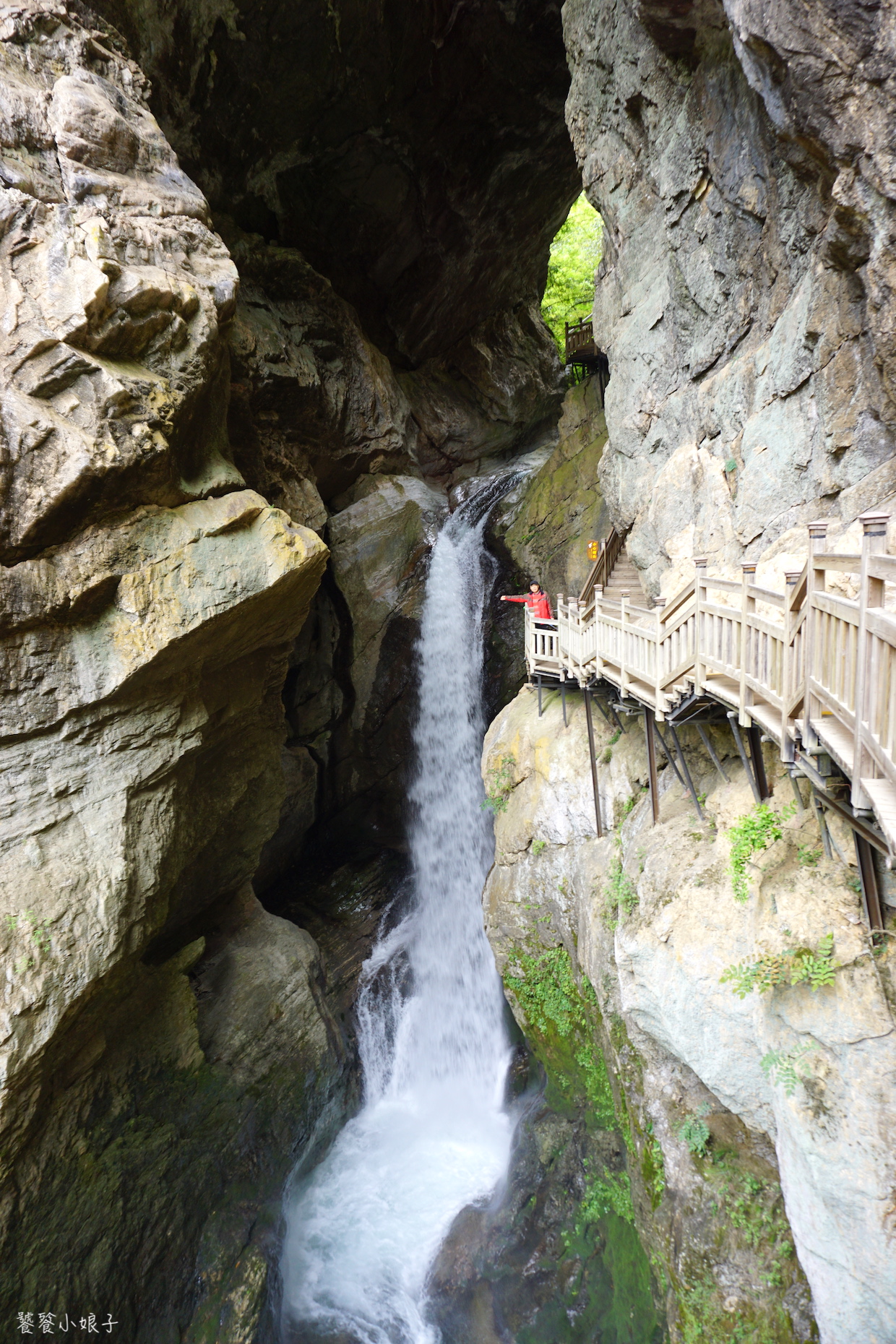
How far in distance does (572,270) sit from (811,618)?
31057 millimetres

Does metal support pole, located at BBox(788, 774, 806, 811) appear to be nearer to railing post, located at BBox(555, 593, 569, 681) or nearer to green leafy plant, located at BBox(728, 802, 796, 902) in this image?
green leafy plant, located at BBox(728, 802, 796, 902)

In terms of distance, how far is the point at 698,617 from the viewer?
606cm

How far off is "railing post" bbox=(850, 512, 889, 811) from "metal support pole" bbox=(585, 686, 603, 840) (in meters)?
6.76

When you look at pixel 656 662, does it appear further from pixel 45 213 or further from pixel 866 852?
pixel 45 213

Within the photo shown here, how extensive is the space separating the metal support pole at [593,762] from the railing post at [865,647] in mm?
6761

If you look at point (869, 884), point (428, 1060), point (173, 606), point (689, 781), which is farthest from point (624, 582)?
point (428, 1060)

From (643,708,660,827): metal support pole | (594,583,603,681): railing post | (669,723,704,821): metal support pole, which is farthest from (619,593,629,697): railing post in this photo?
(669,723,704,821): metal support pole

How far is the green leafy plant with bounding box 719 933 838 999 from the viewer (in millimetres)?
4934

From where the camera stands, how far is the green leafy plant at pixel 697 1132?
6.65 m

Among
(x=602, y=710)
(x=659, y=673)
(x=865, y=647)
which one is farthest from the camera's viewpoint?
(x=602, y=710)

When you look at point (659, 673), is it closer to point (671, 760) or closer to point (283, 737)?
point (671, 760)

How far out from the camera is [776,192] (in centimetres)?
866

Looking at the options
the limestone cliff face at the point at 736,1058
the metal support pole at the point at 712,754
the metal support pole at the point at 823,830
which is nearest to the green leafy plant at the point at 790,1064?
the limestone cliff face at the point at 736,1058

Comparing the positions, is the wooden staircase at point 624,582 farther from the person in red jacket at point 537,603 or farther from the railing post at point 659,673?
the railing post at point 659,673
